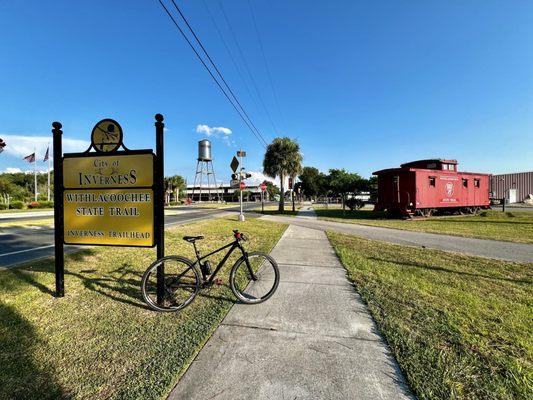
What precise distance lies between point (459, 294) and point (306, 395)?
135 inches

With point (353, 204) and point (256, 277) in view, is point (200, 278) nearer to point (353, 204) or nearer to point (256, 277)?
point (256, 277)

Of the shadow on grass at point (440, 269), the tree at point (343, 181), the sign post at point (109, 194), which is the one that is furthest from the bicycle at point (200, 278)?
the tree at point (343, 181)

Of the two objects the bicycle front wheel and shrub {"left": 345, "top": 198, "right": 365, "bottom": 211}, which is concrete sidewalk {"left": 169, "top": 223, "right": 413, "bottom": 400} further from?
shrub {"left": 345, "top": 198, "right": 365, "bottom": 211}

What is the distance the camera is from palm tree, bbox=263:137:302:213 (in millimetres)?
26500

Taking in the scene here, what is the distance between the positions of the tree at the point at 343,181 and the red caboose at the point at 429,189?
21.3m

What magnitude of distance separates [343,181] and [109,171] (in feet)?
169

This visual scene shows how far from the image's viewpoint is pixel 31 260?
615 cm

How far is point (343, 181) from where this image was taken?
52.5 m

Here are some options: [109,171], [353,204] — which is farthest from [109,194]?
[353,204]

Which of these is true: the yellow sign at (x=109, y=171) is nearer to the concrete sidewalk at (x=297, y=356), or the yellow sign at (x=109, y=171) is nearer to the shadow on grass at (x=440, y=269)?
the concrete sidewalk at (x=297, y=356)

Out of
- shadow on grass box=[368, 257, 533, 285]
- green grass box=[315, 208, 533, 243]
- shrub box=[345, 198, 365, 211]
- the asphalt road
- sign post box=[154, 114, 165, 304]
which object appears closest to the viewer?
sign post box=[154, 114, 165, 304]

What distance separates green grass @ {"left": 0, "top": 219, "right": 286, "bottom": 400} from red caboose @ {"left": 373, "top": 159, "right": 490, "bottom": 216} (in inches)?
634

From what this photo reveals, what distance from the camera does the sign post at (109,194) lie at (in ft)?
12.2

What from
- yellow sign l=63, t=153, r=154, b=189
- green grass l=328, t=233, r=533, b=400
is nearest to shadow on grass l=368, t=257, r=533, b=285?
green grass l=328, t=233, r=533, b=400
